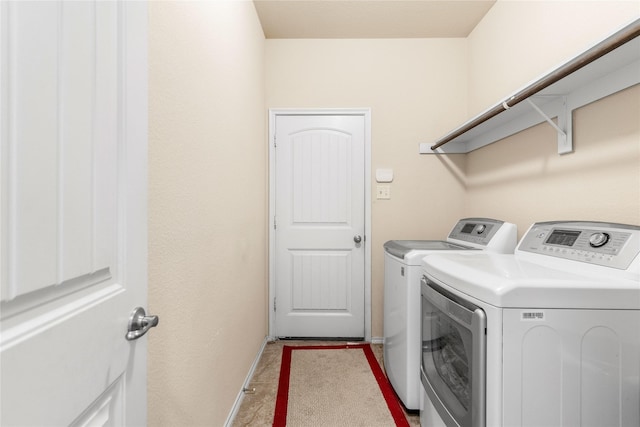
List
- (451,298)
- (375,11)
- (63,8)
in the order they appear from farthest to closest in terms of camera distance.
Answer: (375,11)
(451,298)
(63,8)

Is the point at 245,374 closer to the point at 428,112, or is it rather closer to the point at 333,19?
the point at 428,112

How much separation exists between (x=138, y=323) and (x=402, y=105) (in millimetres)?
2422

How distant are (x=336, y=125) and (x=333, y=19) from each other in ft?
2.59

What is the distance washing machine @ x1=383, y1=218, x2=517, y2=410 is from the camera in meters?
1.55

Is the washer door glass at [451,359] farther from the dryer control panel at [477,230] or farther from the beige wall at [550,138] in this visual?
the beige wall at [550,138]

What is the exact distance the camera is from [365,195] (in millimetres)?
2422

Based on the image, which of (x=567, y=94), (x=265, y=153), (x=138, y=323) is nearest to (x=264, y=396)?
(x=138, y=323)

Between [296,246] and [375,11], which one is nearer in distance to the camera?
[375,11]

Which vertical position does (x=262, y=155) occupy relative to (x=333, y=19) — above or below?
below

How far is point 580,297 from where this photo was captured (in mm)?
846

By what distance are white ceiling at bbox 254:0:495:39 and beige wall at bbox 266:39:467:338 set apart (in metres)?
0.09

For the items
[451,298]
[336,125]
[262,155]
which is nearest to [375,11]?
[336,125]

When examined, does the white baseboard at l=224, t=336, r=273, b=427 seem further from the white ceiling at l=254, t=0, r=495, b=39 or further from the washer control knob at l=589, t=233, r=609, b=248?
the white ceiling at l=254, t=0, r=495, b=39

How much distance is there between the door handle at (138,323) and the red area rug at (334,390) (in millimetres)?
1243
